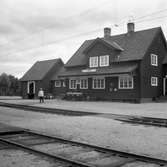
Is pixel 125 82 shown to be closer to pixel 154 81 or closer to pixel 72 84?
pixel 154 81

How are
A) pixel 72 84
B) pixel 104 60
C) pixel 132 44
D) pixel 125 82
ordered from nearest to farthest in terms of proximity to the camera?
pixel 125 82
pixel 132 44
pixel 104 60
pixel 72 84

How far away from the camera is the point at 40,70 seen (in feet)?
161

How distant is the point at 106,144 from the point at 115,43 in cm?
2901

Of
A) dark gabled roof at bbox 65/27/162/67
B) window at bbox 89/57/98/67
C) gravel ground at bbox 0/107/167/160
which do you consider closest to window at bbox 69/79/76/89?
dark gabled roof at bbox 65/27/162/67

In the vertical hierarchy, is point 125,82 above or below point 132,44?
below

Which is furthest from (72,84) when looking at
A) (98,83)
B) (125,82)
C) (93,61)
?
(125,82)

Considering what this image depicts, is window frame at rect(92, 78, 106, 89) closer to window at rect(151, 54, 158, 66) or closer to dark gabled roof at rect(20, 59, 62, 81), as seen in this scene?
window at rect(151, 54, 158, 66)

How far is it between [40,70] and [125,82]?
2093cm

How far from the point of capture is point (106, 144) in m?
8.76

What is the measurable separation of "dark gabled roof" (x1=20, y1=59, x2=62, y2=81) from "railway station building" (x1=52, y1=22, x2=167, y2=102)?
9.05m

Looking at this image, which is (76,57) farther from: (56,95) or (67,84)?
(56,95)

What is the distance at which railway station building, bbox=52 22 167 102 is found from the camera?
31.5 m

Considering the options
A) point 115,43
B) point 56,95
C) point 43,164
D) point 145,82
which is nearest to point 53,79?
point 56,95

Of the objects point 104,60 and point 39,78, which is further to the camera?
point 39,78
